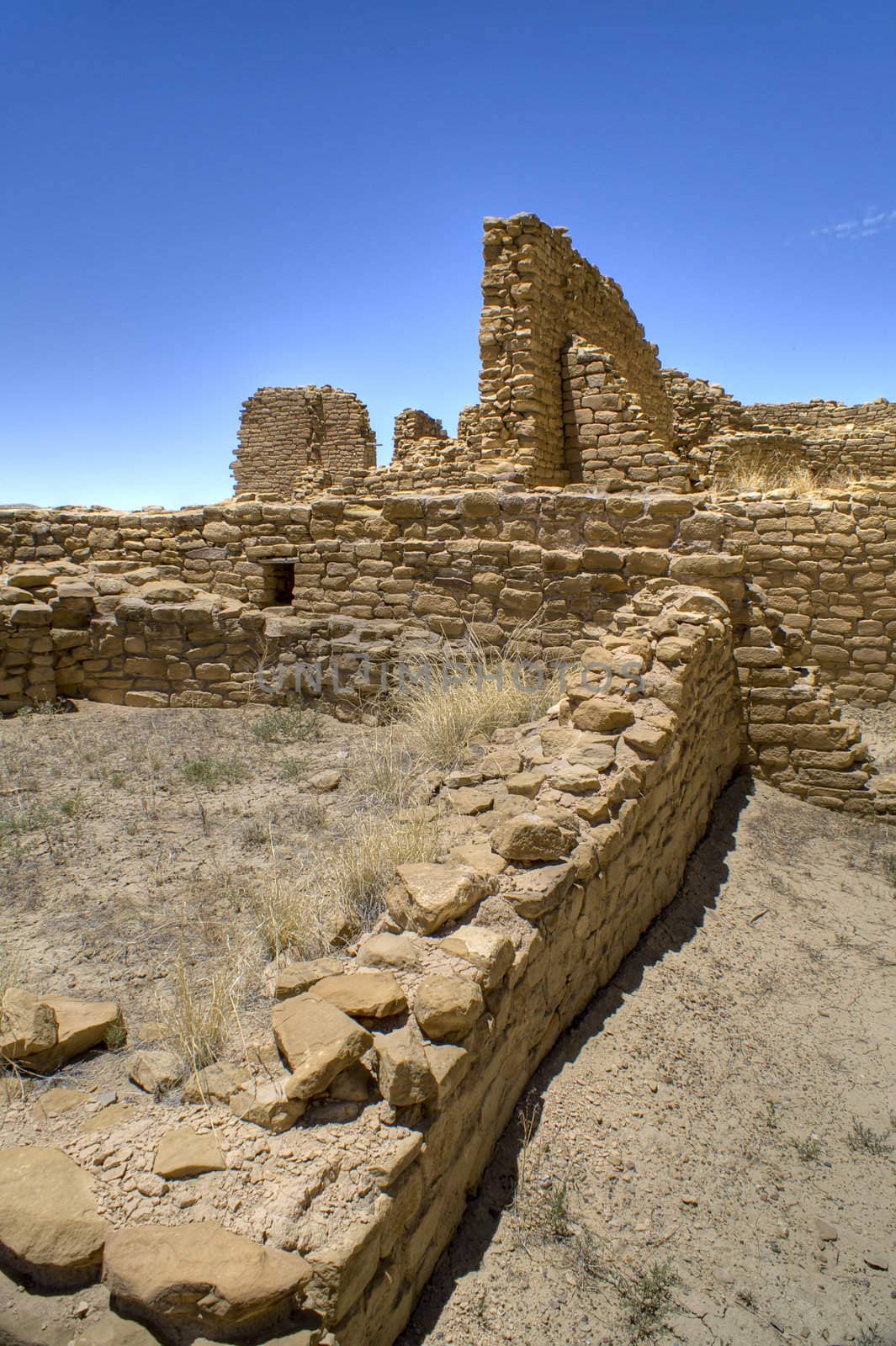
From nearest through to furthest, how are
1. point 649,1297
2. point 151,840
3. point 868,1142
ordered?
point 649,1297 < point 868,1142 < point 151,840

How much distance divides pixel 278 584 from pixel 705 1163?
584 cm

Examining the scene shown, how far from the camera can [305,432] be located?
54.2ft

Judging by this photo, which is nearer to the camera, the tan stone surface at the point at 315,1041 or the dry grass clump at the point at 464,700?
the tan stone surface at the point at 315,1041

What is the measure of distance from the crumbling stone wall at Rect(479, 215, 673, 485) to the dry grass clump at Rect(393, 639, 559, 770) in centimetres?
340

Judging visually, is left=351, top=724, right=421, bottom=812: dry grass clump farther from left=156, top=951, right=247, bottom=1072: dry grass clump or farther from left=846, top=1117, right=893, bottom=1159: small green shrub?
left=846, top=1117, right=893, bottom=1159: small green shrub

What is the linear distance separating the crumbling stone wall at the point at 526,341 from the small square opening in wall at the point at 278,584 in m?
2.86

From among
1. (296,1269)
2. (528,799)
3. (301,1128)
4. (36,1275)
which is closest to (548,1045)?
(528,799)

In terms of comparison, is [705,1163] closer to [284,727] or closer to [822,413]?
[284,727]

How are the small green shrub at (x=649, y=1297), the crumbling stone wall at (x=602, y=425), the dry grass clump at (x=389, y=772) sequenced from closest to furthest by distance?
1. the small green shrub at (x=649, y=1297)
2. the dry grass clump at (x=389, y=772)
3. the crumbling stone wall at (x=602, y=425)

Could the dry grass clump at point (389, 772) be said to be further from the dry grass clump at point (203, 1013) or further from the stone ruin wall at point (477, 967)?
the dry grass clump at point (203, 1013)

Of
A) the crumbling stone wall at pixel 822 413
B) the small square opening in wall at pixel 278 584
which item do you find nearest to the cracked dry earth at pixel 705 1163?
the small square opening in wall at pixel 278 584

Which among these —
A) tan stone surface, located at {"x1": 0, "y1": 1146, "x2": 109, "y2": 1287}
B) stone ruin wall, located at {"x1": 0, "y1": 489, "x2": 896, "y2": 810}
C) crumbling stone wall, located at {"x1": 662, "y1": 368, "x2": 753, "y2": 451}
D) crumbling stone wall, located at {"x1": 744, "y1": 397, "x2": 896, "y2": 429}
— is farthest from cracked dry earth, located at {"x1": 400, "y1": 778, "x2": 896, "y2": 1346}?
crumbling stone wall, located at {"x1": 744, "y1": 397, "x2": 896, "y2": 429}

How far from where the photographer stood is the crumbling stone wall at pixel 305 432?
16.5m

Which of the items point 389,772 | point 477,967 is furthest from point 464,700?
point 477,967
